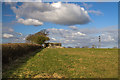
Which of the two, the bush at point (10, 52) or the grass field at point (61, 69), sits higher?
the bush at point (10, 52)

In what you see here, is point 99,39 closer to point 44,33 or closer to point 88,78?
point 44,33

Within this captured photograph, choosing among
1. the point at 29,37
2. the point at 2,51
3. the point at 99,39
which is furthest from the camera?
the point at 29,37

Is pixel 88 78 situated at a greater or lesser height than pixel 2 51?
lesser

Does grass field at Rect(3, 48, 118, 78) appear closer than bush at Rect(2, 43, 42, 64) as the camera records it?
Yes

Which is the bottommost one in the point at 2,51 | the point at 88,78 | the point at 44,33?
the point at 88,78

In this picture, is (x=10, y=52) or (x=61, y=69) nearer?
(x=61, y=69)

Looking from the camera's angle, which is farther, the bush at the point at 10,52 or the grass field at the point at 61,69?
the bush at the point at 10,52

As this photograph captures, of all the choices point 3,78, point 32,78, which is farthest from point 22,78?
point 3,78

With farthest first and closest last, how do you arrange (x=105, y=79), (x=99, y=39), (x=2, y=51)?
(x=99, y=39)
(x=2, y=51)
(x=105, y=79)

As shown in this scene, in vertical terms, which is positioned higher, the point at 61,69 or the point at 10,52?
the point at 10,52

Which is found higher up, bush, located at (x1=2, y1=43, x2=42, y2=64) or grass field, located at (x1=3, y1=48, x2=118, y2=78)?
bush, located at (x1=2, y1=43, x2=42, y2=64)

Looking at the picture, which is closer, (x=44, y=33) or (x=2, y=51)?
(x=2, y=51)

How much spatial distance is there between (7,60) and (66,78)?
6738 millimetres

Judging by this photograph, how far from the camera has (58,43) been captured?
10650 centimetres
